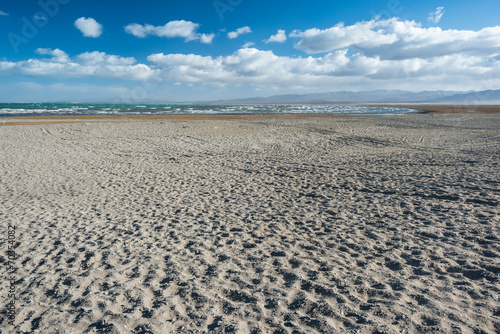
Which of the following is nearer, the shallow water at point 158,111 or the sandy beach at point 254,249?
the sandy beach at point 254,249

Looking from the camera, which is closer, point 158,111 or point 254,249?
point 254,249

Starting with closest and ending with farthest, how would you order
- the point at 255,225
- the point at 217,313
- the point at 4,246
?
the point at 217,313
the point at 4,246
the point at 255,225

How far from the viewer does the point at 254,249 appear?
5277 millimetres

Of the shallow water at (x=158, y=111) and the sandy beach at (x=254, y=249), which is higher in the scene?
the shallow water at (x=158, y=111)

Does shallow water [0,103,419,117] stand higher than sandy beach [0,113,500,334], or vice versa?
shallow water [0,103,419,117]

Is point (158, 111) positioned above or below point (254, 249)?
above

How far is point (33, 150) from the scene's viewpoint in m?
15.7

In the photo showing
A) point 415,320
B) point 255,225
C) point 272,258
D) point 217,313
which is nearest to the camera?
point 415,320

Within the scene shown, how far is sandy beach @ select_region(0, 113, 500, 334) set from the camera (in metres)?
3.52

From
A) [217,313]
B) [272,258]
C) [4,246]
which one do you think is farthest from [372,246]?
[4,246]

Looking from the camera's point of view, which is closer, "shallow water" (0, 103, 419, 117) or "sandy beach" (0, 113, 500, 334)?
"sandy beach" (0, 113, 500, 334)

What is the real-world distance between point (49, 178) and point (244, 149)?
→ 29.7 feet

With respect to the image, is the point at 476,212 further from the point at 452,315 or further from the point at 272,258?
the point at 272,258

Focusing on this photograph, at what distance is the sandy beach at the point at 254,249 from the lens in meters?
3.52
